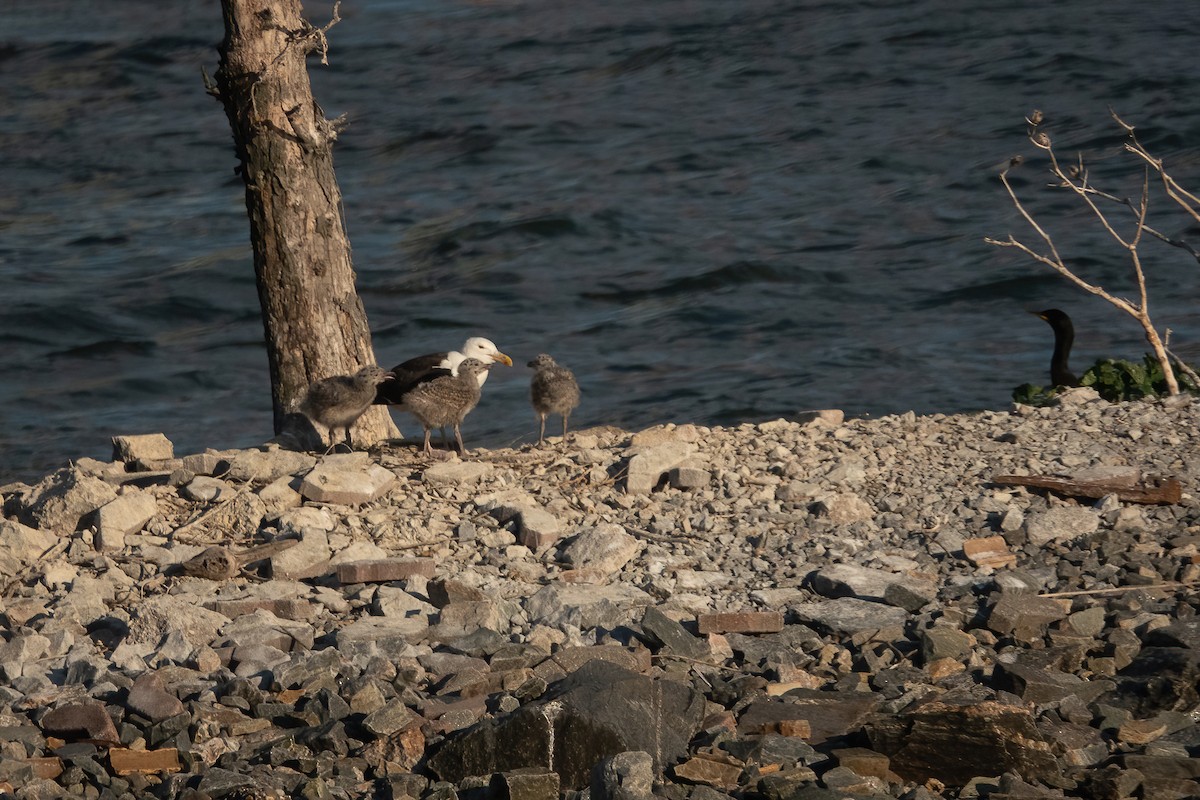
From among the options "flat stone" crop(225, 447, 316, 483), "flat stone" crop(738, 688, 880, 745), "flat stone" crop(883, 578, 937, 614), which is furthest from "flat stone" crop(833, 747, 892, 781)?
"flat stone" crop(225, 447, 316, 483)

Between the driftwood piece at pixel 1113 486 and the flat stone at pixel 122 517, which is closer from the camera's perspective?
the flat stone at pixel 122 517

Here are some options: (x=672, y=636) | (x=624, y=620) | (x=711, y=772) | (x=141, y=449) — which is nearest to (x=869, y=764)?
(x=711, y=772)

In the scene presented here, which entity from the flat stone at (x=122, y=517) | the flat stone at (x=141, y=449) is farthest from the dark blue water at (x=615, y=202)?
the flat stone at (x=122, y=517)

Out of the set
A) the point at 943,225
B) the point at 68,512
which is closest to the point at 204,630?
the point at 68,512

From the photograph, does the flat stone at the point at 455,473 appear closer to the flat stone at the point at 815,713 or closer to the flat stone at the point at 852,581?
the flat stone at the point at 852,581

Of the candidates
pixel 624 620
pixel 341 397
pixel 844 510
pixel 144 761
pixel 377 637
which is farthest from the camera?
pixel 341 397

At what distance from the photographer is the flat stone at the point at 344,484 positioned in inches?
319

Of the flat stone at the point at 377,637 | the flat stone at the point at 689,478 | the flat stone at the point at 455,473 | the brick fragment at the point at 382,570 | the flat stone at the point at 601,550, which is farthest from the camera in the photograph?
the flat stone at the point at 455,473

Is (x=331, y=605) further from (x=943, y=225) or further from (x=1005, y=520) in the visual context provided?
(x=943, y=225)

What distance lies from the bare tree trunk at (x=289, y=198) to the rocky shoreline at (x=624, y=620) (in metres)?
1.27

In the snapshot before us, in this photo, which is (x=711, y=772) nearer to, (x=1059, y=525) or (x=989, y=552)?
(x=989, y=552)

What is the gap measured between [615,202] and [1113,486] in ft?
52.8

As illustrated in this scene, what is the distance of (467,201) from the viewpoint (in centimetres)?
2419

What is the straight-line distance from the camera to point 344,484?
8141mm
